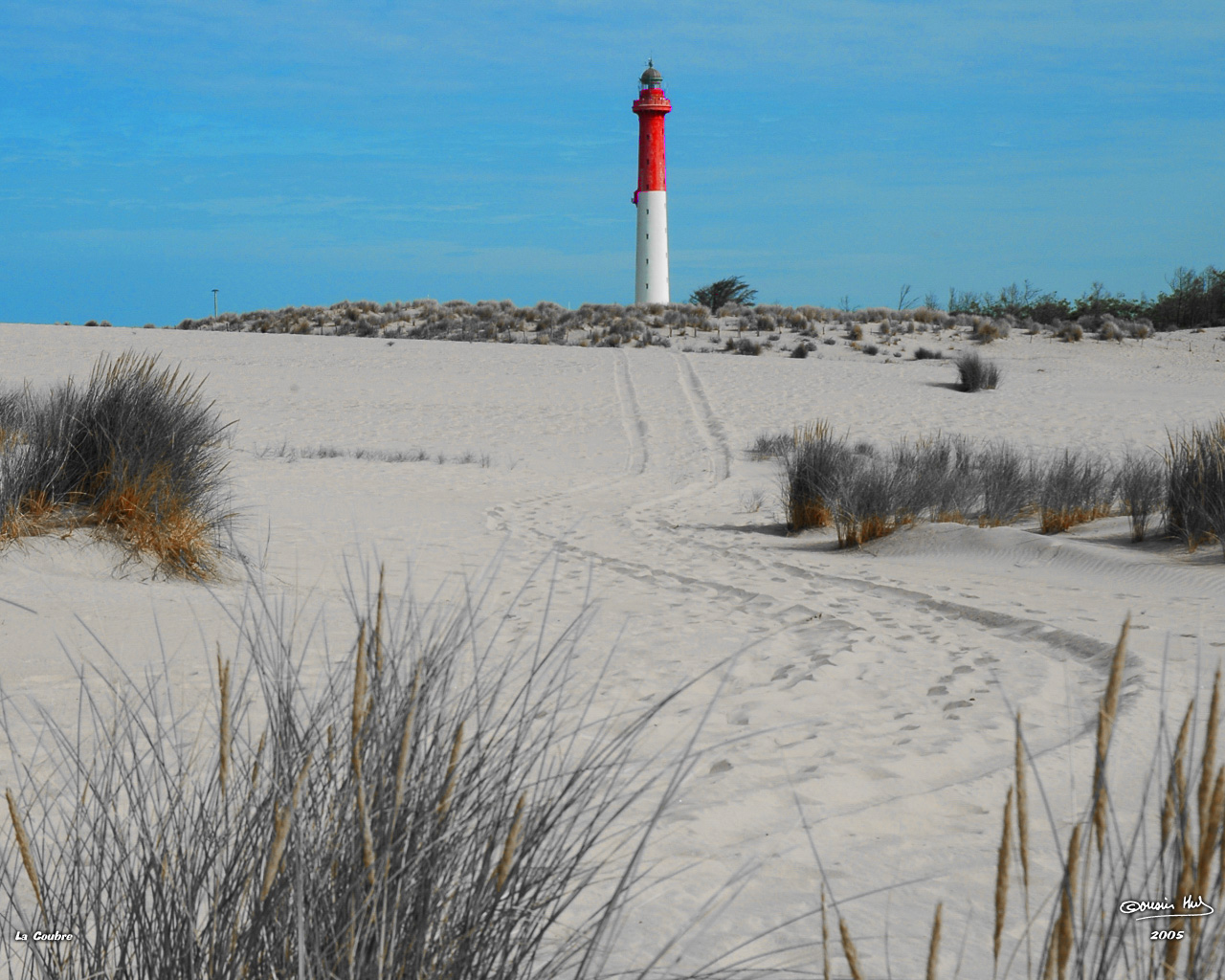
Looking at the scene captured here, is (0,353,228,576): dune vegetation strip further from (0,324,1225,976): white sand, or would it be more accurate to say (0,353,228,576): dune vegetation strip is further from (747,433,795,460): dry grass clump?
(747,433,795,460): dry grass clump

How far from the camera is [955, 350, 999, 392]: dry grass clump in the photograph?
22.1 metres

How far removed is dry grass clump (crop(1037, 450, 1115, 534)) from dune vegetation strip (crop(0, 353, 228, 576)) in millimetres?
6600

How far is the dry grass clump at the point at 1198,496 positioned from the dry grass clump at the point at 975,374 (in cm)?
1488

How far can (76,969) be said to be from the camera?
1573 millimetres

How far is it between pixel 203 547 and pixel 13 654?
5.98 feet

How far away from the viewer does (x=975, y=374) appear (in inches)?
871

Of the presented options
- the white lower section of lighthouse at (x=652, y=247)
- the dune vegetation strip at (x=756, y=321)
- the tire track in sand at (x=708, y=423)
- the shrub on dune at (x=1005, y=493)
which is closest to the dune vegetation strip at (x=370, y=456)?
the tire track in sand at (x=708, y=423)

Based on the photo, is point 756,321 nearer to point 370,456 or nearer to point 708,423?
point 708,423

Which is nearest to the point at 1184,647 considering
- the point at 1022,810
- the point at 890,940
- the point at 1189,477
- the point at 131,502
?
the point at 1189,477

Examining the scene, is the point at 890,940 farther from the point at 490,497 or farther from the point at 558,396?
the point at 558,396

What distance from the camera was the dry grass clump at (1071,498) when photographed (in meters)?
8.70

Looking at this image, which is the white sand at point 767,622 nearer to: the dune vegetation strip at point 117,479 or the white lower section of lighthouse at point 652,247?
the dune vegetation strip at point 117,479

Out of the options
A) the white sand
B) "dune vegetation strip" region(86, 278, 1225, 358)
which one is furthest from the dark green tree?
the white sand

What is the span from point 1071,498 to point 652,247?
110ft
